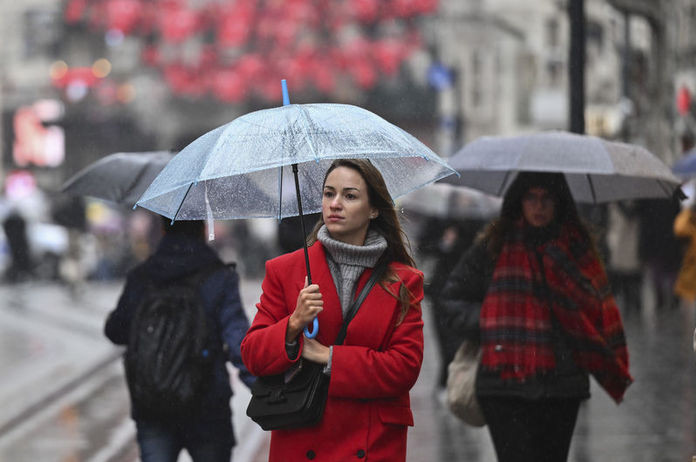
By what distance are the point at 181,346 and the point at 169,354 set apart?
6cm

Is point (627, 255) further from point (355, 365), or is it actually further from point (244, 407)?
point (355, 365)

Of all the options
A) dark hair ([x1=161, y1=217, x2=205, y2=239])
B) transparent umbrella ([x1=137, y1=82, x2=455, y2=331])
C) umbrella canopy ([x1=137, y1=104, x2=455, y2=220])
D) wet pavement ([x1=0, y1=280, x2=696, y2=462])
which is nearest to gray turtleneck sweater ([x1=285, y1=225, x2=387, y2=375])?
transparent umbrella ([x1=137, y1=82, x2=455, y2=331])

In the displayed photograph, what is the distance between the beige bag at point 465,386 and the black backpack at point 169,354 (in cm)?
112

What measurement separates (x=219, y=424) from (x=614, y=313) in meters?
1.77

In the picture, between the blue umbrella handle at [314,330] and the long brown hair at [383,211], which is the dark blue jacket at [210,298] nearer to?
the long brown hair at [383,211]

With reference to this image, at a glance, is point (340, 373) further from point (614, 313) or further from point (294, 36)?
point (294, 36)

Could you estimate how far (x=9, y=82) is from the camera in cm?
4466

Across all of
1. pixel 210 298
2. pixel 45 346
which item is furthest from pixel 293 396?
pixel 45 346

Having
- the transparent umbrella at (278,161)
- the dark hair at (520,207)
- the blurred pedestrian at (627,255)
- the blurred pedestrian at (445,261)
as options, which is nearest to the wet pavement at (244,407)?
the blurred pedestrian at (445,261)

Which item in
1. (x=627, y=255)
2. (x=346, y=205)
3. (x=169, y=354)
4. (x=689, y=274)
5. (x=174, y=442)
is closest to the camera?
(x=346, y=205)

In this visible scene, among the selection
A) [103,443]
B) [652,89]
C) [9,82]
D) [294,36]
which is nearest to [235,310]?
[103,443]

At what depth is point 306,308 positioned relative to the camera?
3.67 m

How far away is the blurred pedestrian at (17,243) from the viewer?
25.0 m

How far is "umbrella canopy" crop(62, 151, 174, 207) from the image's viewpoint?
18.6 feet
